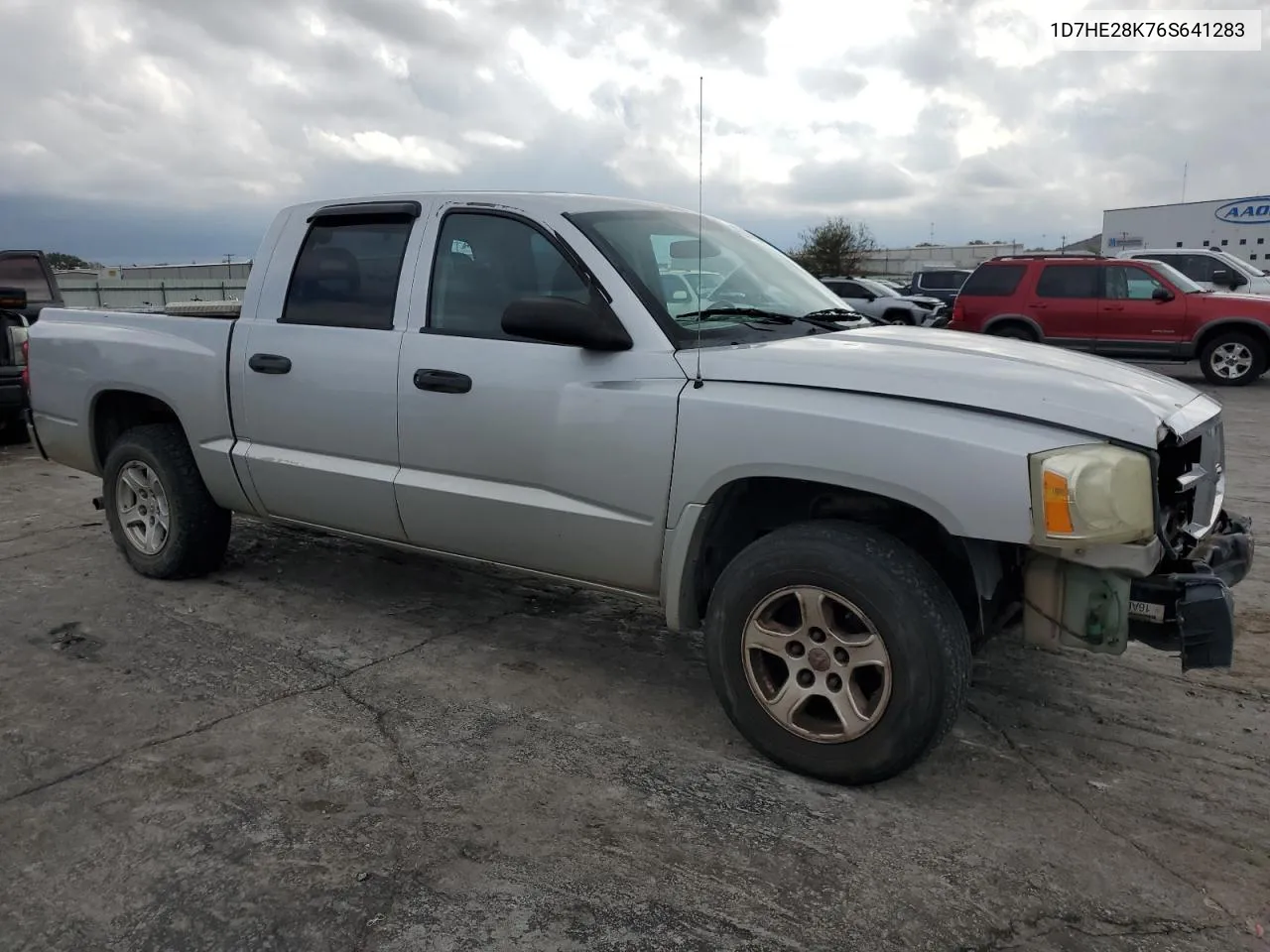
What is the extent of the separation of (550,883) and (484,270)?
7.61ft

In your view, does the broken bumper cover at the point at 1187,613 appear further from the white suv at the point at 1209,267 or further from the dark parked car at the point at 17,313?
the white suv at the point at 1209,267

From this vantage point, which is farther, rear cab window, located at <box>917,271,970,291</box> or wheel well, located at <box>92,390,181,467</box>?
rear cab window, located at <box>917,271,970,291</box>

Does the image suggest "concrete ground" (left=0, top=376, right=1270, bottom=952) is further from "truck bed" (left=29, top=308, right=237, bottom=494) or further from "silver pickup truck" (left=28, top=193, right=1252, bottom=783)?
"truck bed" (left=29, top=308, right=237, bottom=494)

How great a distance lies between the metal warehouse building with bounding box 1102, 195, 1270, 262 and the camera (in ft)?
115

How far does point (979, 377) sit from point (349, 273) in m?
2.68

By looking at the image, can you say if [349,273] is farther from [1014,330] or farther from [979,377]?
[1014,330]

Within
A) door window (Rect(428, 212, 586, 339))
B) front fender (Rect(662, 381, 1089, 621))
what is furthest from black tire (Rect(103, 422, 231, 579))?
front fender (Rect(662, 381, 1089, 621))

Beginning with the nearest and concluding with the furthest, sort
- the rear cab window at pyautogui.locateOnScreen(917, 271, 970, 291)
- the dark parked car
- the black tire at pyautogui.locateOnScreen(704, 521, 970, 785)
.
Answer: the black tire at pyautogui.locateOnScreen(704, 521, 970, 785) → the dark parked car → the rear cab window at pyautogui.locateOnScreen(917, 271, 970, 291)

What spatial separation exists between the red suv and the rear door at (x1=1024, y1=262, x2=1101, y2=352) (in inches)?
0.5

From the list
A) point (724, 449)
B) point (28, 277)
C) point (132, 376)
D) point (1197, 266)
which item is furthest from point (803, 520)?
point (1197, 266)

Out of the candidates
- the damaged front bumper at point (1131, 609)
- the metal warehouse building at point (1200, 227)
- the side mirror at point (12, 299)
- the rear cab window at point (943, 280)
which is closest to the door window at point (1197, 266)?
the rear cab window at point (943, 280)

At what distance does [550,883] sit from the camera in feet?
8.80

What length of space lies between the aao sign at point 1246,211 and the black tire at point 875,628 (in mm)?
39015

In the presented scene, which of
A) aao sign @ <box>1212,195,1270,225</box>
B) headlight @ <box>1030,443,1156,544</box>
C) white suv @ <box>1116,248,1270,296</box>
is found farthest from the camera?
aao sign @ <box>1212,195,1270,225</box>
